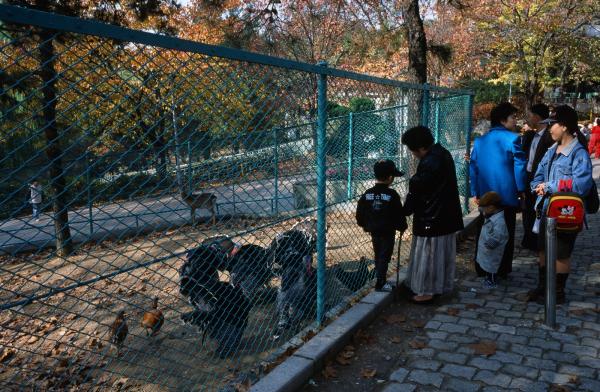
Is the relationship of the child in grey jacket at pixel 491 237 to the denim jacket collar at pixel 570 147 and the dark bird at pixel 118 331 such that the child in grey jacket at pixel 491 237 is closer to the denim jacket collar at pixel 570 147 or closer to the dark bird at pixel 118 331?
the denim jacket collar at pixel 570 147

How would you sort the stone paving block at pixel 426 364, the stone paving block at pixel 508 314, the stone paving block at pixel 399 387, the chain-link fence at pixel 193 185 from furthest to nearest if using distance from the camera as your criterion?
1. the stone paving block at pixel 508 314
2. the stone paving block at pixel 426 364
3. the stone paving block at pixel 399 387
4. the chain-link fence at pixel 193 185

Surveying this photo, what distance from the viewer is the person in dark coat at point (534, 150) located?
18.7 feet

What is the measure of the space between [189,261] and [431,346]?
2.09 metres

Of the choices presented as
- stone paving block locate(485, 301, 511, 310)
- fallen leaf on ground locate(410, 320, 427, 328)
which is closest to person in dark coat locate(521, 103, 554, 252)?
stone paving block locate(485, 301, 511, 310)

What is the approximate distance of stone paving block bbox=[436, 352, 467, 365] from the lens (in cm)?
347

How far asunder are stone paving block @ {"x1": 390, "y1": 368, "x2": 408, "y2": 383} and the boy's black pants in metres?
1.19

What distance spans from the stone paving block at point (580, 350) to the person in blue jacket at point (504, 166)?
1.51 metres

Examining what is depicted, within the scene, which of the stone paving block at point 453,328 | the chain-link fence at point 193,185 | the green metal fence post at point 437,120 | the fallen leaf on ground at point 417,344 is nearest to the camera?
the chain-link fence at point 193,185

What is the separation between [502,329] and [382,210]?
1444 mm

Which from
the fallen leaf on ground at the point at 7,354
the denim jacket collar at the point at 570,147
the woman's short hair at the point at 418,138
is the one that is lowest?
the fallen leaf on ground at the point at 7,354

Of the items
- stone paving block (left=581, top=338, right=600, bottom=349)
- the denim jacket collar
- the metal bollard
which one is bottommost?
stone paving block (left=581, top=338, right=600, bottom=349)

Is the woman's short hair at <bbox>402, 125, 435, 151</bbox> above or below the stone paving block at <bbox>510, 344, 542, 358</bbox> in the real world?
above

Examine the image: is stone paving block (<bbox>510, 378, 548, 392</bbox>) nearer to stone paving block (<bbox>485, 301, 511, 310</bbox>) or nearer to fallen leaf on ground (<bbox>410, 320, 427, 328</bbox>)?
fallen leaf on ground (<bbox>410, 320, 427, 328</bbox>)

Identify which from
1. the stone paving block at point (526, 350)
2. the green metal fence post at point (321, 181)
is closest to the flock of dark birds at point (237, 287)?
the green metal fence post at point (321, 181)
